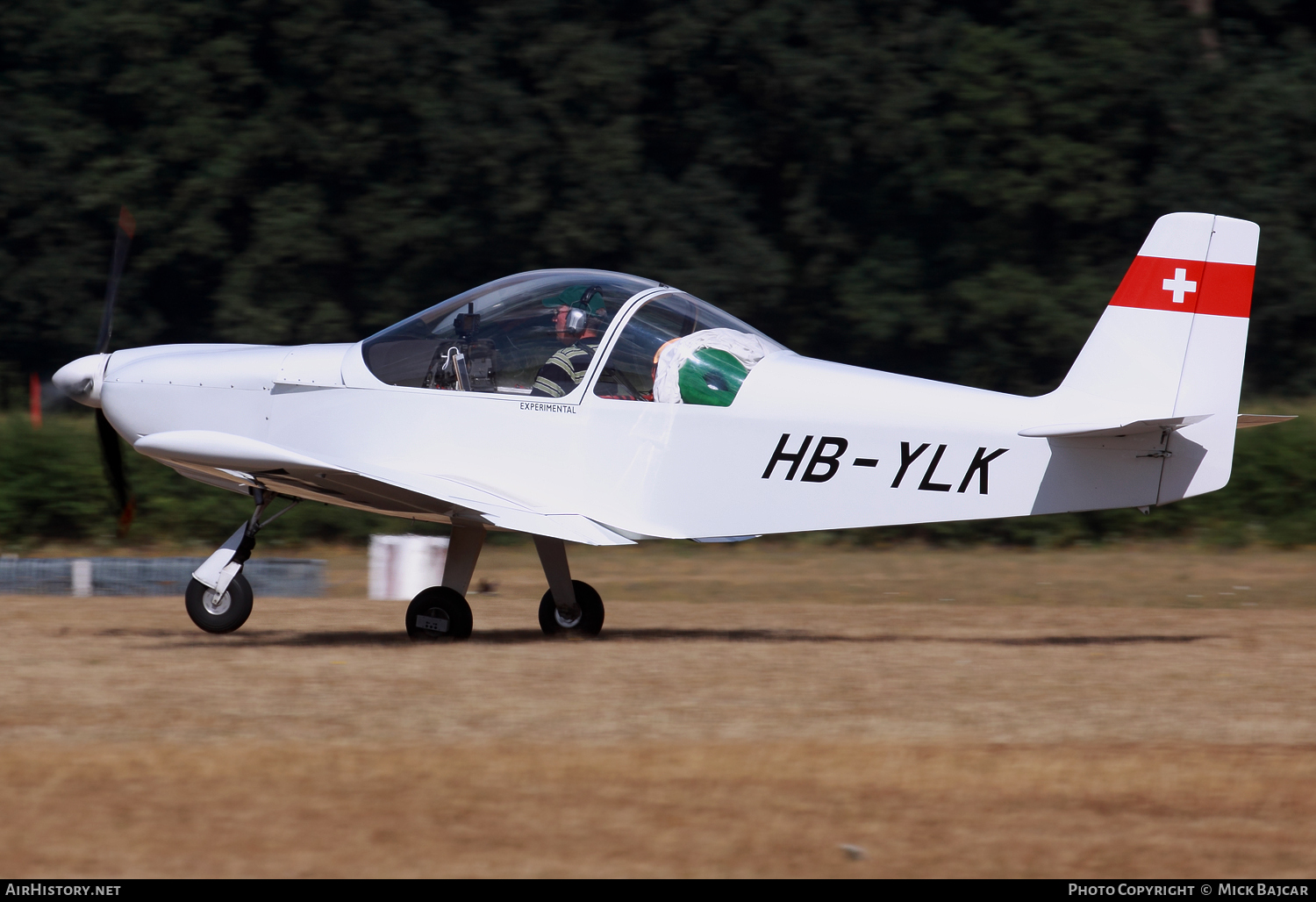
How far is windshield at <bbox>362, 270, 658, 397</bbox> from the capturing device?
8.25 meters

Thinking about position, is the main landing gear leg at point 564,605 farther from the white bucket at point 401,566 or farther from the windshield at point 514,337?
the white bucket at point 401,566

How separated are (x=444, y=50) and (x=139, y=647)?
18.5 meters

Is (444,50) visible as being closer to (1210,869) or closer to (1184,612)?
(1184,612)

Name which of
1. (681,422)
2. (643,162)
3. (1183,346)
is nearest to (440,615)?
(681,422)

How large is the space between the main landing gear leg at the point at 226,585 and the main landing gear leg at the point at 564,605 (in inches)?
63.9

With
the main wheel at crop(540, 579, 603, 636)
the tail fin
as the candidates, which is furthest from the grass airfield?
the tail fin

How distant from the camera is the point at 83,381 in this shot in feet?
28.9

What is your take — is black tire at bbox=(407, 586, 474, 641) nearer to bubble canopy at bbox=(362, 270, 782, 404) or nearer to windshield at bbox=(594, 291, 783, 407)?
bubble canopy at bbox=(362, 270, 782, 404)

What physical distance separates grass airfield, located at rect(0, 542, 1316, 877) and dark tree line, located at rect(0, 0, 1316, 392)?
14734 millimetres

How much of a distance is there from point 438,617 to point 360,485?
1.06 metres

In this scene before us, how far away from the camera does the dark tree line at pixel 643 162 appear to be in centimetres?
2438

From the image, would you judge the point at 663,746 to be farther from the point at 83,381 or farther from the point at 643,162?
the point at 643,162

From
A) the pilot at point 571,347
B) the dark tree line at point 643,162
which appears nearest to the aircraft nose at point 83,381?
the pilot at point 571,347

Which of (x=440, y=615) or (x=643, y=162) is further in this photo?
(x=643, y=162)
